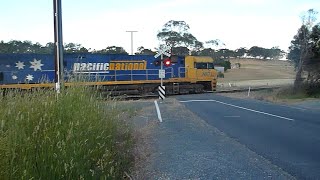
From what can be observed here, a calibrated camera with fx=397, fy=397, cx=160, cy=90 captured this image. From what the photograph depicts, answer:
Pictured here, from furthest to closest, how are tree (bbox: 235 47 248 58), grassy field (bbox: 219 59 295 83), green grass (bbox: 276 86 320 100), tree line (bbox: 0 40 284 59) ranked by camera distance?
tree (bbox: 235 47 248 58)
grassy field (bbox: 219 59 295 83)
tree line (bbox: 0 40 284 59)
green grass (bbox: 276 86 320 100)

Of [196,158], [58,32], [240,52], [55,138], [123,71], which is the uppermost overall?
[240,52]

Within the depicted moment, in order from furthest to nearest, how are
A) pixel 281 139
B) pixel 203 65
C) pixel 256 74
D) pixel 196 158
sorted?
pixel 256 74 → pixel 203 65 → pixel 281 139 → pixel 196 158

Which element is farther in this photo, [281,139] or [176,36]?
[176,36]

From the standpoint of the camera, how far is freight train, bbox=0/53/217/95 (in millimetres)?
34000

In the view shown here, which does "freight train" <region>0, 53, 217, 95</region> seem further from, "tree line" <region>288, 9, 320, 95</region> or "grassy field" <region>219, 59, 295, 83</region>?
"grassy field" <region>219, 59, 295, 83</region>

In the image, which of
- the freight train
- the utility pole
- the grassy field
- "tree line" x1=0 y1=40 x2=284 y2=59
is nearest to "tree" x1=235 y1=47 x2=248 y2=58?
"tree line" x1=0 y1=40 x2=284 y2=59

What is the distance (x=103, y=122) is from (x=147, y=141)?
10.8 feet

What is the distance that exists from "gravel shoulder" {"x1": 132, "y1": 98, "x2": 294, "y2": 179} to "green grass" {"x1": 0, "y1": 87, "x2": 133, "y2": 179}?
0.76 m

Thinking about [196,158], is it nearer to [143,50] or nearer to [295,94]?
[295,94]

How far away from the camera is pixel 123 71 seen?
39.3m

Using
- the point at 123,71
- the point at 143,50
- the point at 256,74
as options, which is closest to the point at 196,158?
the point at 123,71

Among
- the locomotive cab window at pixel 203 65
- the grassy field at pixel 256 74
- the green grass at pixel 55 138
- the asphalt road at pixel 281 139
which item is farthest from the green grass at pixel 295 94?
the grassy field at pixel 256 74

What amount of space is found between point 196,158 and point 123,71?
3095 cm

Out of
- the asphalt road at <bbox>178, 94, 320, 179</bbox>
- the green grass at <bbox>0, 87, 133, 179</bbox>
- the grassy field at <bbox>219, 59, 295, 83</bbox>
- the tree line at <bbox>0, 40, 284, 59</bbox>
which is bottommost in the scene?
the asphalt road at <bbox>178, 94, 320, 179</bbox>
